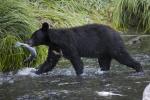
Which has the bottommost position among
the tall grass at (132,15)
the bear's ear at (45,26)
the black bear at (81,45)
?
the tall grass at (132,15)

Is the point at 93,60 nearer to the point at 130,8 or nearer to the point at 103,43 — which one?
the point at 103,43

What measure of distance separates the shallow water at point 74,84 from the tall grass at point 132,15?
13.3 ft

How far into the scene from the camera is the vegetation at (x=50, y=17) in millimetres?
10492

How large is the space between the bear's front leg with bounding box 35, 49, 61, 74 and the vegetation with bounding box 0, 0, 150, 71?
603 millimetres

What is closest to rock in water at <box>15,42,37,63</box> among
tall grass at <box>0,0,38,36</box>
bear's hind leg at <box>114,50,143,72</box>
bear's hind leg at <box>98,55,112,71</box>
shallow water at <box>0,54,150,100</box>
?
shallow water at <box>0,54,150,100</box>

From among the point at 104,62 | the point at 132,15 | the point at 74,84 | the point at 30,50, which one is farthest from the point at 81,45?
the point at 132,15

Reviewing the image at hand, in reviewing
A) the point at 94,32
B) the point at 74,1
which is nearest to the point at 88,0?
the point at 74,1

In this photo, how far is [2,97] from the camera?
8.20 meters

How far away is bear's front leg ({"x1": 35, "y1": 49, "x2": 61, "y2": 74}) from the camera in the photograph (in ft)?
33.0

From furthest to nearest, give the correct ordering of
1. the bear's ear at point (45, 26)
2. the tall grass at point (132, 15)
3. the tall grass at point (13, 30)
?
the tall grass at point (132, 15) < the tall grass at point (13, 30) < the bear's ear at point (45, 26)

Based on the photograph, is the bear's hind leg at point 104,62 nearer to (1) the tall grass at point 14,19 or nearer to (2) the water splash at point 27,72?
(2) the water splash at point 27,72

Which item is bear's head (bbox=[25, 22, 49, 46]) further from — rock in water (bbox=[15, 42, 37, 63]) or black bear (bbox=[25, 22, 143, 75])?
rock in water (bbox=[15, 42, 37, 63])

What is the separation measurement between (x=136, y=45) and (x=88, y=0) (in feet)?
10.8

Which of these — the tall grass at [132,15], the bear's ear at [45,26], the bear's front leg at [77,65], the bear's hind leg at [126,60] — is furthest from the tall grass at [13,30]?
the tall grass at [132,15]
